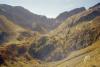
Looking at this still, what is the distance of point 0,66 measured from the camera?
650ft

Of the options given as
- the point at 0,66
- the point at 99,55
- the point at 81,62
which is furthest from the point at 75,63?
the point at 0,66

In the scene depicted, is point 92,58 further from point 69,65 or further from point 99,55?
point 69,65

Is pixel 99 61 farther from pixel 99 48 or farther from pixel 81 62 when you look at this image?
pixel 99 48

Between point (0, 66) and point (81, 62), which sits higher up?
point (81, 62)

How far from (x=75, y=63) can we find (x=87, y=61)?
11405 mm

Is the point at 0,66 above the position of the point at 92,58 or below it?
below

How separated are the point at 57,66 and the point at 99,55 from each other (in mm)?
42501

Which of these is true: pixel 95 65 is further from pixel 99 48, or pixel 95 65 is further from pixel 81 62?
pixel 99 48

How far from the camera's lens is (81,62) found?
17412 centimetres

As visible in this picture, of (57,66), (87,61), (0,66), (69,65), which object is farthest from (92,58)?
(0,66)

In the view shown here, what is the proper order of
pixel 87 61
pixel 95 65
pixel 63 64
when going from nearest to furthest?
pixel 95 65
pixel 87 61
pixel 63 64

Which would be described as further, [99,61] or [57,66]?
[57,66]

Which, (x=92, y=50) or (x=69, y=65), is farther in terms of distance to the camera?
(x=92, y=50)

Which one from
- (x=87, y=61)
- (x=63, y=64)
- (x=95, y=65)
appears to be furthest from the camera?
(x=63, y=64)
